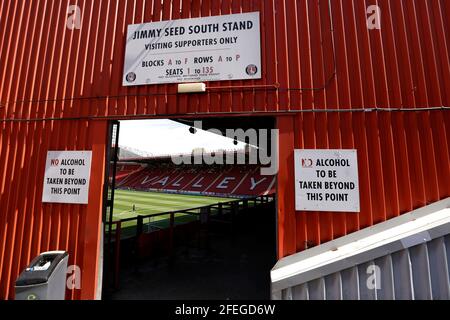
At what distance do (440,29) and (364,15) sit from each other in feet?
4.01

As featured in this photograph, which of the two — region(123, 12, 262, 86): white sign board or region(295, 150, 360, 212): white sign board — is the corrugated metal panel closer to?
region(295, 150, 360, 212): white sign board

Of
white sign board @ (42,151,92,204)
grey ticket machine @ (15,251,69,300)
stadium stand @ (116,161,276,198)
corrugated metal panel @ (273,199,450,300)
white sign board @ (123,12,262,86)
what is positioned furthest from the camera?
stadium stand @ (116,161,276,198)

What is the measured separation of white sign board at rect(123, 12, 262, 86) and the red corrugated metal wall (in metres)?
0.18

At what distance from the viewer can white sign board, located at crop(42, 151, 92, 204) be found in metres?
4.69

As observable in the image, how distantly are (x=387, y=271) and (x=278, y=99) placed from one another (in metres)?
3.01

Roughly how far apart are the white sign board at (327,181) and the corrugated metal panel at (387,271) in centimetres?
69

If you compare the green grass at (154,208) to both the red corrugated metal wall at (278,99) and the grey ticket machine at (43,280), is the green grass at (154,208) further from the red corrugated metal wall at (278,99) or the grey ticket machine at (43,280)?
the grey ticket machine at (43,280)

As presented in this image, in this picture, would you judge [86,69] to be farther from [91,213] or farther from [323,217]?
[323,217]

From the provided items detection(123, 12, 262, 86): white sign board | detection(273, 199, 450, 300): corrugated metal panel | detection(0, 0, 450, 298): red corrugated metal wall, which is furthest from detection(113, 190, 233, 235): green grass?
detection(273, 199, 450, 300): corrugated metal panel

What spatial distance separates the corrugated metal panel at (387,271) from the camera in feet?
10.4

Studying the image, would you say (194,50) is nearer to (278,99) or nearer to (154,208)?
(278,99)

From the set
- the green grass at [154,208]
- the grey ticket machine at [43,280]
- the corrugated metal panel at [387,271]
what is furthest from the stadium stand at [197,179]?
the grey ticket machine at [43,280]

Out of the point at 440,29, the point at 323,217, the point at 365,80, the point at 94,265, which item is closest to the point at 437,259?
the point at 323,217

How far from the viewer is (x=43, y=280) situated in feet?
11.4
